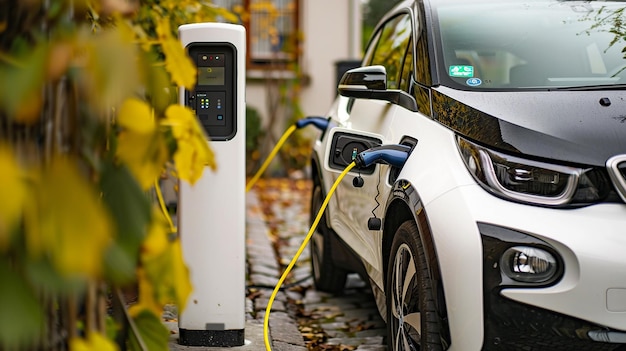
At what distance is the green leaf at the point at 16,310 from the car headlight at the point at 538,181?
2010 millimetres

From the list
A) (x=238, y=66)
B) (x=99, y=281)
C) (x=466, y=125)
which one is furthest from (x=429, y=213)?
(x=99, y=281)

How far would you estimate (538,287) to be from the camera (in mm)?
3186

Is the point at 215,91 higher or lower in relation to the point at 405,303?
higher

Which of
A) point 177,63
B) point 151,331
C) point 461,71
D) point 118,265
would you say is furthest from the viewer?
point 461,71

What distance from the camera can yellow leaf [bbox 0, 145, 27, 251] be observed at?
1.54 metres

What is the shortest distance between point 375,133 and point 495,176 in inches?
50.1

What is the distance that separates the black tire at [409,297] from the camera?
3514 millimetres

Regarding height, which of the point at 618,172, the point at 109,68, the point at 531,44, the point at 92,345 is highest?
the point at 531,44

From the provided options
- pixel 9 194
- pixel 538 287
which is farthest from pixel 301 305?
pixel 9 194

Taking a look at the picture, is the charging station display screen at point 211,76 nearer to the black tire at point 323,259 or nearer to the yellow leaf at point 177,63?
the black tire at point 323,259

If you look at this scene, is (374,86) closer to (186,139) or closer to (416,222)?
(416,222)

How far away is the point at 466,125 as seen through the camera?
368 cm

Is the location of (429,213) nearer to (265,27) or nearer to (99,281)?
(99,281)

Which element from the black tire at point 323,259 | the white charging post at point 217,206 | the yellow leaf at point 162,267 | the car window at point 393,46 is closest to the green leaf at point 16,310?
the yellow leaf at point 162,267
